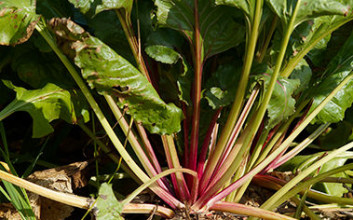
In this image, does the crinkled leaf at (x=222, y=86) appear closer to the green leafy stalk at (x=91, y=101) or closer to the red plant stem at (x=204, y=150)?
the red plant stem at (x=204, y=150)

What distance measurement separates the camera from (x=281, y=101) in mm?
1306

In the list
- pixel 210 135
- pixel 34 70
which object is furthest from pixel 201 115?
pixel 34 70

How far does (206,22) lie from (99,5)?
0.35 meters

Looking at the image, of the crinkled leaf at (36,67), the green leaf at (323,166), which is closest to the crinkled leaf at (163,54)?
the crinkled leaf at (36,67)

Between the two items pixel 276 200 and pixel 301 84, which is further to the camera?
pixel 301 84

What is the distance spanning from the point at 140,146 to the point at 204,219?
304 millimetres

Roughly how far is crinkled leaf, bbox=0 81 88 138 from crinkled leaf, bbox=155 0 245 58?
0.38 m

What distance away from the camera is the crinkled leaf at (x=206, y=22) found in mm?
1257

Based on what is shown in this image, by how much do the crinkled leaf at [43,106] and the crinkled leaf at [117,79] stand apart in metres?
0.18

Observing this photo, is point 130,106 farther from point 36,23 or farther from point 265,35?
point 265,35

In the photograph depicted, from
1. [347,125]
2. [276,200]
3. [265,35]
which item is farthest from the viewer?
[347,125]

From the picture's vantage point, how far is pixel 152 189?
1.35m

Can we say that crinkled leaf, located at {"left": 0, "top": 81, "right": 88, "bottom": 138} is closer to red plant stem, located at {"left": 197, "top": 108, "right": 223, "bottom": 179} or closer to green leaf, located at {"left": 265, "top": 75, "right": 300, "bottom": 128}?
red plant stem, located at {"left": 197, "top": 108, "right": 223, "bottom": 179}

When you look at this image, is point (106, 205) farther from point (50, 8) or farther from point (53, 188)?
point (50, 8)
